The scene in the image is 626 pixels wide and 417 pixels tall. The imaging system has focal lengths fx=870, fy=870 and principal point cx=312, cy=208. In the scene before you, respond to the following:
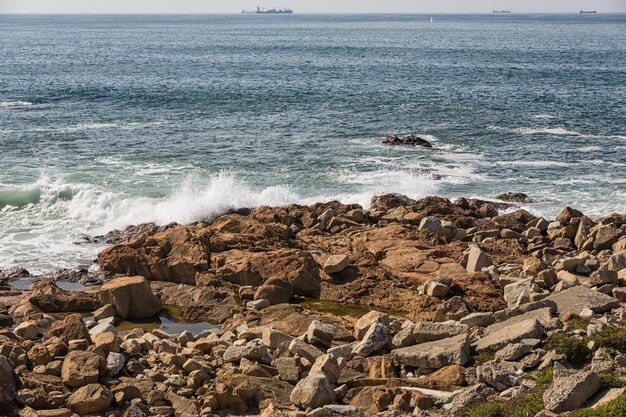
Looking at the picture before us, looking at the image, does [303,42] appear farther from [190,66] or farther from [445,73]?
[445,73]

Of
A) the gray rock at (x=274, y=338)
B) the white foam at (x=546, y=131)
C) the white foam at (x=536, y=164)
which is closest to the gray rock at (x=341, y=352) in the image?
the gray rock at (x=274, y=338)

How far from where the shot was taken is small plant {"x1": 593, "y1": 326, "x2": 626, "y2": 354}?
15.9m

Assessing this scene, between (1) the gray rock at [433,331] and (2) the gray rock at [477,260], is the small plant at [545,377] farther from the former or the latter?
(2) the gray rock at [477,260]

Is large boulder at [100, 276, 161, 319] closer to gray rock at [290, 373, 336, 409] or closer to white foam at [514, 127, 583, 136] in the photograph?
gray rock at [290, 373, 336, 409]

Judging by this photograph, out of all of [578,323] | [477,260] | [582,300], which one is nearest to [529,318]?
[578,323]

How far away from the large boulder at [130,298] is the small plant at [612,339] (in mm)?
11498

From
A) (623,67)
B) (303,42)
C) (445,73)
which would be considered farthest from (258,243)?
(303,42)

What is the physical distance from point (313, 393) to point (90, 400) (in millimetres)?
3961

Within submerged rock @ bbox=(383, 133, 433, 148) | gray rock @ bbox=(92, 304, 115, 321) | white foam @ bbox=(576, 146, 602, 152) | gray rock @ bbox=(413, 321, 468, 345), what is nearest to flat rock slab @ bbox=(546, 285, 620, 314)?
gray rock @ bbox=(413, 321, 468, 345)

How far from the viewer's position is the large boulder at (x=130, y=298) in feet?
74.1

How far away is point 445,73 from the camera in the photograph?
79.2 metres

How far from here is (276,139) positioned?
157 feet

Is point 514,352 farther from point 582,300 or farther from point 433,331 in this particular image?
point 582,300

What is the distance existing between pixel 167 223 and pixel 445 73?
51.9 m
